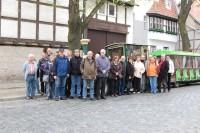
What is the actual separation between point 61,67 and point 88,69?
3.39 feet

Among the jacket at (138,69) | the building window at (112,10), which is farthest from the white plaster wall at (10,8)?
the building window at (112,10)

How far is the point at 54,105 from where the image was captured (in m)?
→ 15.1

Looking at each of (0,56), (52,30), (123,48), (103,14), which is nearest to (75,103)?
(123,48)

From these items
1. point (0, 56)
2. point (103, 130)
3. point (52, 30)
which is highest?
point (52, 30)

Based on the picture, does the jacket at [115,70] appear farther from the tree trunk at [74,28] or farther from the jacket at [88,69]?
the tree trunk at [74,28]

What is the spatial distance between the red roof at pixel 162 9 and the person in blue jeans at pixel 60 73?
27.2 metres

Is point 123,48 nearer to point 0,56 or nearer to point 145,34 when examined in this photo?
point 0,56

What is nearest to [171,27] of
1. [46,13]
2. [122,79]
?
[46,13]

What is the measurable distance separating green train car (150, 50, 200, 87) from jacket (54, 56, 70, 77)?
9450 mm

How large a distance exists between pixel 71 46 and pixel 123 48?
101 inches

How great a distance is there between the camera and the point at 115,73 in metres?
19.2

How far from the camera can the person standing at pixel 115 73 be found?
63.0 feet

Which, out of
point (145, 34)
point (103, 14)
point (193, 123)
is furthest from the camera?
point (145, 34)

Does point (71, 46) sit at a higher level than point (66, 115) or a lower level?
higher
